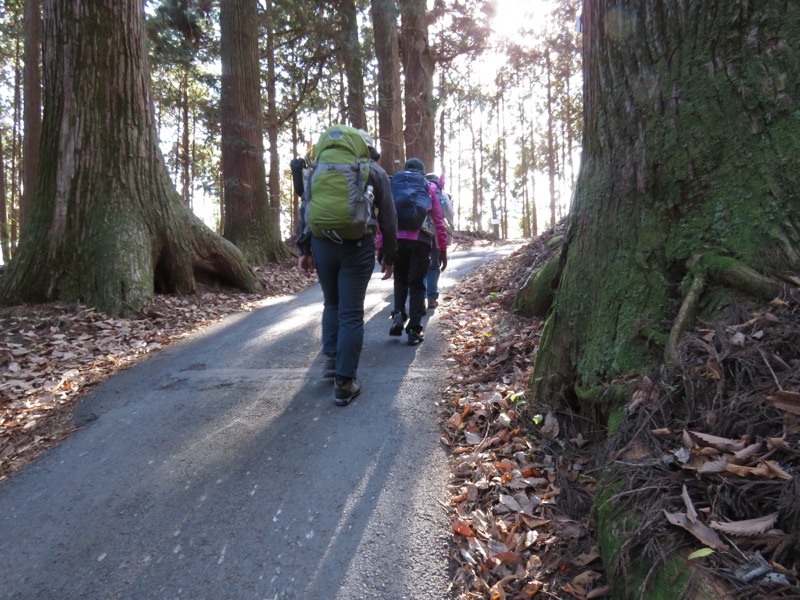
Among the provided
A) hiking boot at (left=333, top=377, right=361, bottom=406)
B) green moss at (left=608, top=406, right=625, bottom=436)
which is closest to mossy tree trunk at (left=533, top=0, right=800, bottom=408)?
green moss at (left=608, top=406, right=625, bottom=436)

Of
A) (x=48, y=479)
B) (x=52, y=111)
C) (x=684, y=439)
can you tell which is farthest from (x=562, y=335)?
(x=52, y=111)

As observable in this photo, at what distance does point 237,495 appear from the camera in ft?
9.34

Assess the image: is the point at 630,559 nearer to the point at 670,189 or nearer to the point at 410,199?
the point at 670,189

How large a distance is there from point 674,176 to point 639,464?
161cm

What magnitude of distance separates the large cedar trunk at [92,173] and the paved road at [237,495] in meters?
2.44

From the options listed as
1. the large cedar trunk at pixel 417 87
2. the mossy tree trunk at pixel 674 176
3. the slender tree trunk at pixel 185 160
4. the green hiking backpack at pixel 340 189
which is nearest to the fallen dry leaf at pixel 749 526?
the mossy tree trunk at pixel 674 176

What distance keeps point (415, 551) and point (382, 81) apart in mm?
14203

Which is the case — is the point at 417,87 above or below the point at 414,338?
above

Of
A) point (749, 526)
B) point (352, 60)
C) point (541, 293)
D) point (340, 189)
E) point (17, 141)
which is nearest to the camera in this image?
point (749, 526)

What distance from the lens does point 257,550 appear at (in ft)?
7.89

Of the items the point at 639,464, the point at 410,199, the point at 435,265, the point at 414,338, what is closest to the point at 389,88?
the point at 435,265

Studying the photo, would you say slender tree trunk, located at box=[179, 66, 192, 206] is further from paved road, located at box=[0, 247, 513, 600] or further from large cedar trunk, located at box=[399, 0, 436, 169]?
paved road, located at box=[0, 247, 513, 600]

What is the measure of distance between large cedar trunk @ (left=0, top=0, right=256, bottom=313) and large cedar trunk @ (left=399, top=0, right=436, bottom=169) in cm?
972

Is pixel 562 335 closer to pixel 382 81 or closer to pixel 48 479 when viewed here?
pixel 48 479
